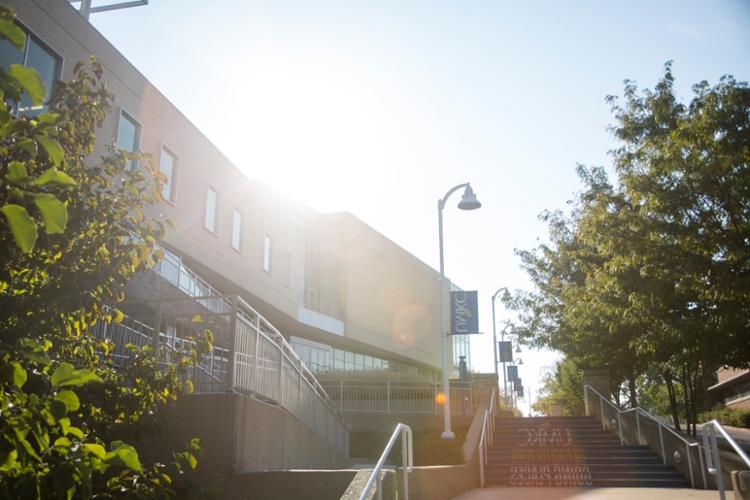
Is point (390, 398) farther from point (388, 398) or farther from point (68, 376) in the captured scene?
point (68, 376)

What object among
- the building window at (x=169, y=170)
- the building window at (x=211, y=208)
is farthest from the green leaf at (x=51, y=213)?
the building window at (x=211, y=208)

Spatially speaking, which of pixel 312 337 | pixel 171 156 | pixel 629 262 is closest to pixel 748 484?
pixel 629 262

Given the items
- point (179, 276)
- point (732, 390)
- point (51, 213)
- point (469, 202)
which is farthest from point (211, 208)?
point (732, 390)

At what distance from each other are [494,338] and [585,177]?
17.1 meters

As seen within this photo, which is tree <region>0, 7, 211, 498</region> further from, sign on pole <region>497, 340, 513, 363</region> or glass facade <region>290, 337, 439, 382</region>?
sign on pole <region>497, 340, 513, 363</region>

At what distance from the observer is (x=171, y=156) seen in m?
19.6

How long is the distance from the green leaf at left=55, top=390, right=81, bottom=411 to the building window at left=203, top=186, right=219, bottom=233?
62.0 ft

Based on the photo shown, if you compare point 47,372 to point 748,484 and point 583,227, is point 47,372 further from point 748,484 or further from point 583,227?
point 583,227

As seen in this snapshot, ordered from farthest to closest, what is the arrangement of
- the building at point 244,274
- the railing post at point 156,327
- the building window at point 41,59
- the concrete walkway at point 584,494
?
the building window at point 41,59 < the concrete walkway at point 584,494 < the building at point 244,274 < the railing post at point 156,327

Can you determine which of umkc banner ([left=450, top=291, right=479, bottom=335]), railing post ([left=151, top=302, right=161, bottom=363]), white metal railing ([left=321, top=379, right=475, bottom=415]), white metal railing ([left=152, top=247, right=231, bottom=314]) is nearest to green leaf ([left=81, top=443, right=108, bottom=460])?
railing post ([left=151, top=302, right=161, bottom=363])

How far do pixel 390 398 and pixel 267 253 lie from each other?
7421 mm

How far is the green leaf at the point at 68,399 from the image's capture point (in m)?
2.84

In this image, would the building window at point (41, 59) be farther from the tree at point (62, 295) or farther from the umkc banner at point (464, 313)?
the umkc banner at point (464, 313)

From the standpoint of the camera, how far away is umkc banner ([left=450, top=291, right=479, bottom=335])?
20.8 m
